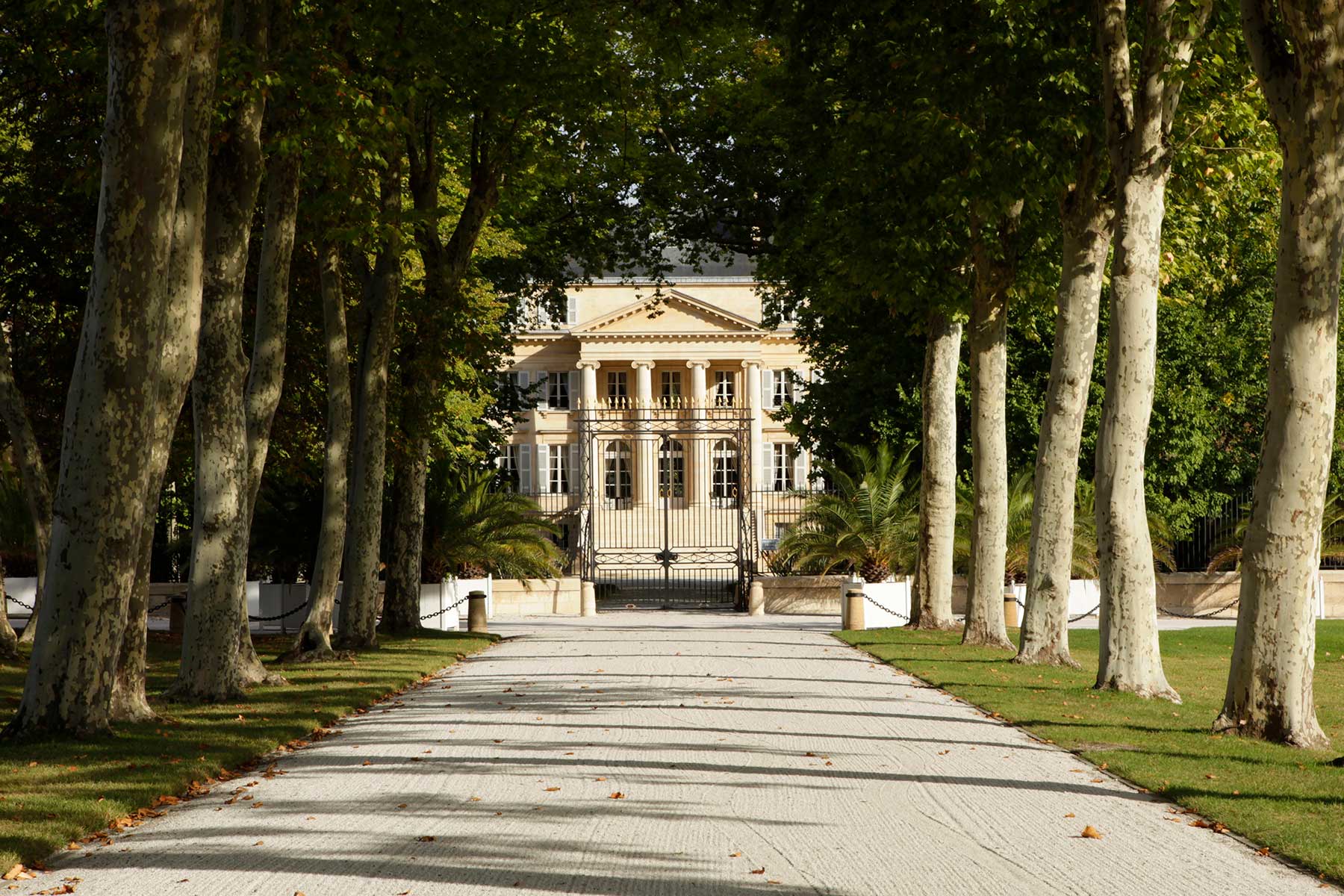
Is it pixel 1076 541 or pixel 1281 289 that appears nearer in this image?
pixel 1281 289

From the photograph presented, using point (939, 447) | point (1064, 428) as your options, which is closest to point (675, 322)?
point (939, 447)

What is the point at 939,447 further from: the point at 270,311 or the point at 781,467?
the point at 781,467

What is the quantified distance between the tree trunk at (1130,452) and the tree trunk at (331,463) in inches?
346

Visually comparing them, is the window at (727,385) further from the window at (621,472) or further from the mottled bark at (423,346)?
the mottled bark at (423,346)

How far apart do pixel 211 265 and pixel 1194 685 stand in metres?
10.7

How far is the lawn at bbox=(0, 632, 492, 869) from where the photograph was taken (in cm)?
698

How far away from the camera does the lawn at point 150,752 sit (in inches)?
275

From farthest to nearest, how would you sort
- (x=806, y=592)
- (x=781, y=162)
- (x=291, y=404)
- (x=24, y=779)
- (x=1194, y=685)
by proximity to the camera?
1. (x=806, y=592)
2. (x=781, y=162)
3. (x=291, y=404)
4. (x=1194, y=685)
5. (x=24, y=779)

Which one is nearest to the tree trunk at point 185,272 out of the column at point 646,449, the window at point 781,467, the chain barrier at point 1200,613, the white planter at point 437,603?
the white planter at point 437,603

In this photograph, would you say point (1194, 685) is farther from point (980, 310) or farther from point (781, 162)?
point (781, 162)

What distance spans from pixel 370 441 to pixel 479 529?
10329 mm

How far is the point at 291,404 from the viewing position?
21.5 meters

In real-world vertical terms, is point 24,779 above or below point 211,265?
below

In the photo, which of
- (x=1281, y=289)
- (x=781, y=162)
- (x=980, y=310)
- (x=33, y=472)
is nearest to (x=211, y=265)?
(x=33, y=472)
